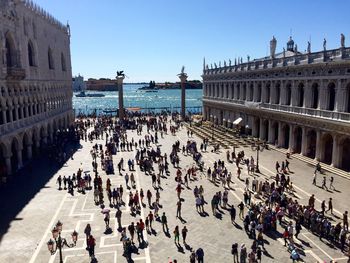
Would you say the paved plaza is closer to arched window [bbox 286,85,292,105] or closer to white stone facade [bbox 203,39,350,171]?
white stone facade [bbox 203,39,350,171]

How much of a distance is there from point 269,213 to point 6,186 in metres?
19.5

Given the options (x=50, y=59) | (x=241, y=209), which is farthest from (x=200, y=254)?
(x=50, y=59)

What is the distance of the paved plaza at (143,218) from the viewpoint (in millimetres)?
15961

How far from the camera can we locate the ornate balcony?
29344 millimetres

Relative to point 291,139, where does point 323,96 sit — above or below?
above

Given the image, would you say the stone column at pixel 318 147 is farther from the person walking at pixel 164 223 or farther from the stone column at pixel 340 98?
the person walking at pixel 164 223

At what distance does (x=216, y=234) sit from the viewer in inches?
703

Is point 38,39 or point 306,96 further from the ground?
point 38,39

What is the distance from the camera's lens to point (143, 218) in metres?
20.0

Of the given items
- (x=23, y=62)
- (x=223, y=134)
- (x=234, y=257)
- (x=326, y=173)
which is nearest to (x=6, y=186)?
(x=23, y=62)

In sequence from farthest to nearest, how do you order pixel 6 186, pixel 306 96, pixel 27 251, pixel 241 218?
pixel 306 96
pixel 6 186
pixel 241 218
pixel 27 251

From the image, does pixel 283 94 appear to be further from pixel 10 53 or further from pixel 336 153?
pixel 10 53

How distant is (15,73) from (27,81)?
474 cm

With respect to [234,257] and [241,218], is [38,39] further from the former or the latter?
Answer: [234,257]
